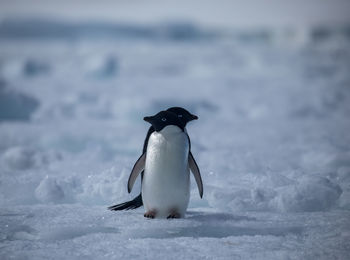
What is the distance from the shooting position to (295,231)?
77.8 inches

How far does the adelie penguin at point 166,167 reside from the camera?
6.81 feet

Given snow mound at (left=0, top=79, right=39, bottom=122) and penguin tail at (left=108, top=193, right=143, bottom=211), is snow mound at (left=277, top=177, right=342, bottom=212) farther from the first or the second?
snow mound at (left=0, top=79, right=39, bottom=122)

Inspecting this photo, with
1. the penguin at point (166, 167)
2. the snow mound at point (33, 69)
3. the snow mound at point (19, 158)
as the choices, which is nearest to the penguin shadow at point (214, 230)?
the penguin at point (166, 167)

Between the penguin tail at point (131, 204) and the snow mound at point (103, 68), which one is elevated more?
the snow mound at point (103, 68)

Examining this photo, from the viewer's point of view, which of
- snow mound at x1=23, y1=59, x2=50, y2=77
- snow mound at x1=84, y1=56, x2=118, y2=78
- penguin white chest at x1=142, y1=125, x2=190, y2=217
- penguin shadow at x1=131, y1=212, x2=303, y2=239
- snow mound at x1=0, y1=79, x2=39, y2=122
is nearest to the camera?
penguin shadow at x1=131, y1=212, x2=303, y2=239

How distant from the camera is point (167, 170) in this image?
2.07 m

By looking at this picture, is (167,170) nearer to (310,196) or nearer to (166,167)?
(166,167)

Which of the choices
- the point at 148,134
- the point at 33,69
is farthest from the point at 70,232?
the point at 33,69

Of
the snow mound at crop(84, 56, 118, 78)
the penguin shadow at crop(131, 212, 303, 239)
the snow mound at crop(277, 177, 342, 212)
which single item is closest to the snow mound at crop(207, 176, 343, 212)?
the snow mound at crop(277, 177, 342, 212)

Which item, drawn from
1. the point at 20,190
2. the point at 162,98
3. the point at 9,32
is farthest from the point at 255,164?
the point at 9,32

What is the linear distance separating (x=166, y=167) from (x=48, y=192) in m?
0.80

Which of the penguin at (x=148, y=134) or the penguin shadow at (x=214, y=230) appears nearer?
the penguin shadow at (x=214, y=230)

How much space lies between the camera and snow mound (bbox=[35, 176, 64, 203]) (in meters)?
2.50

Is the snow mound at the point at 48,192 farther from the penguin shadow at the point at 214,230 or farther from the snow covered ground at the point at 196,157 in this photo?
the penguin shadow at the point at 214,230
